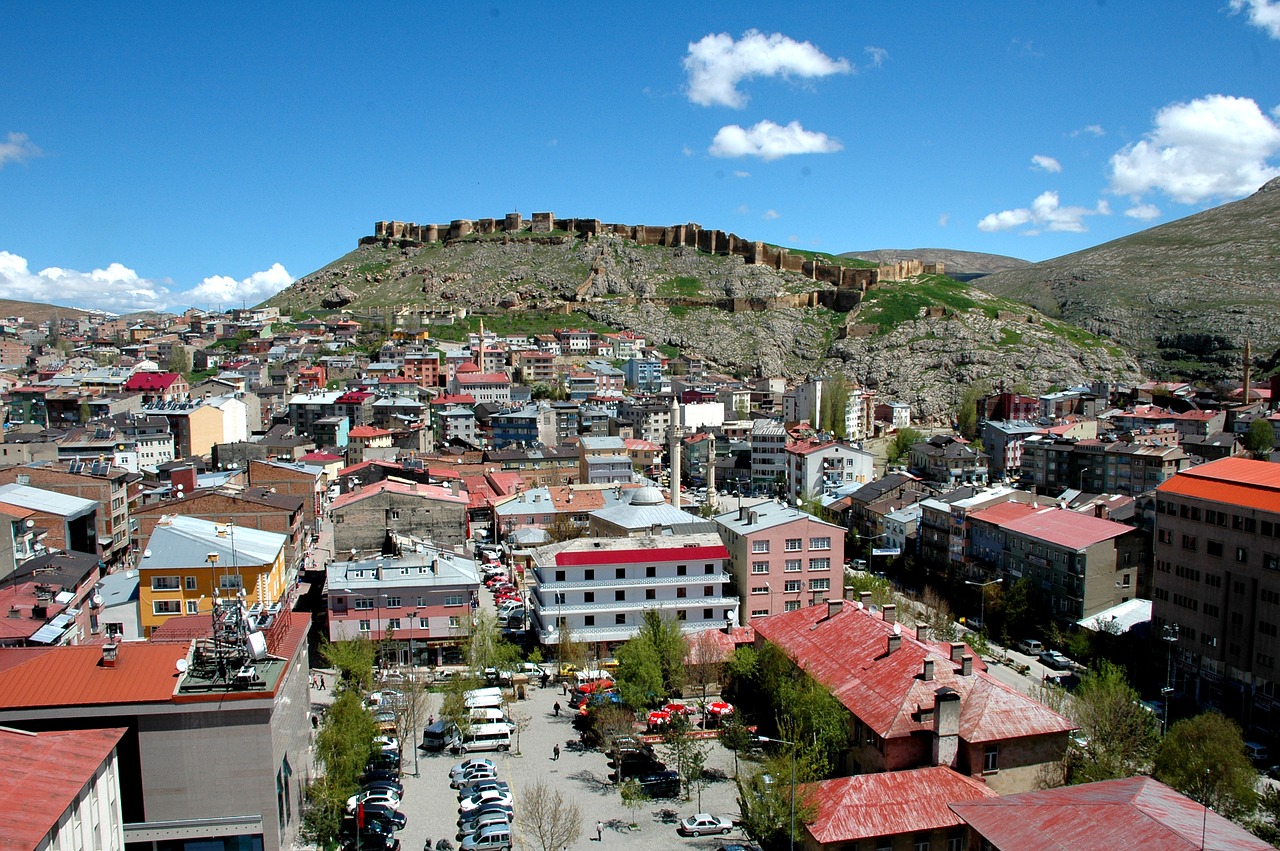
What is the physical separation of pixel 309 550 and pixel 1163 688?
3294cm

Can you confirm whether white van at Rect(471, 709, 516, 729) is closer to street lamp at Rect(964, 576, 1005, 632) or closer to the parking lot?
the parking lot

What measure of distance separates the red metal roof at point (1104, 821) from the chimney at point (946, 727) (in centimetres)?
171

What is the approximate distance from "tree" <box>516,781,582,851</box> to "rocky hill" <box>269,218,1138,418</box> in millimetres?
79616

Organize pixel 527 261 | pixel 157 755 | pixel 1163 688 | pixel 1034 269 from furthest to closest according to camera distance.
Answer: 1. pixel 1034 269
2. pixel 527 261
3. pixel 1163 688
4. pixel 157 755

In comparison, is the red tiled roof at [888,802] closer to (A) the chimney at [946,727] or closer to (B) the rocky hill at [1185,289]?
(A) the chimney at [946,727]

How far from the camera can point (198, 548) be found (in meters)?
26.8

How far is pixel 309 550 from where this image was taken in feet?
133

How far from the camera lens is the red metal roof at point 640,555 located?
1107 inches

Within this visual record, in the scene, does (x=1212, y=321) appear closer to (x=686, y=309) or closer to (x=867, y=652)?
(x=686, y=309)

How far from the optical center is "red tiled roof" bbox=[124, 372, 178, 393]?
74.9 meters

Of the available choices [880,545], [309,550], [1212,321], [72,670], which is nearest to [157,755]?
[72,670]

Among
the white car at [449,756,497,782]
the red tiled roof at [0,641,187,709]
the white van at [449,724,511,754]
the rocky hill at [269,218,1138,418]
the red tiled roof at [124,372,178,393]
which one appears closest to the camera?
the red tiled roof at [0,641,187,709]

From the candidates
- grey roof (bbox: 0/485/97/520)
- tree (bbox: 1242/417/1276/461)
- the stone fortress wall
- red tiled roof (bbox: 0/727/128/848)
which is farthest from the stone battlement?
red tiled roof (bbox: 0/727/128/848)

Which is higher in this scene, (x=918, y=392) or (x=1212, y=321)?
(x=1212, y=321)
